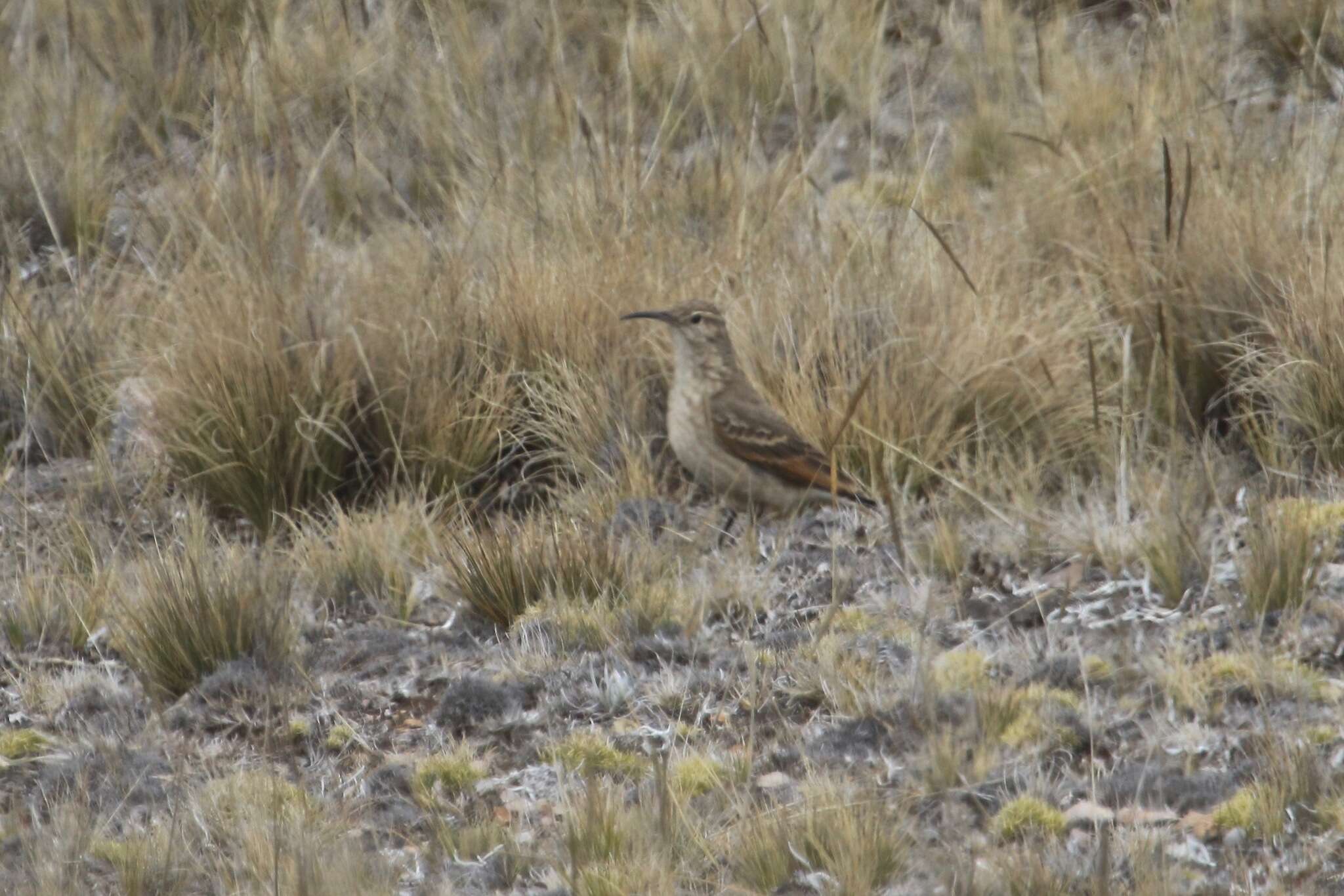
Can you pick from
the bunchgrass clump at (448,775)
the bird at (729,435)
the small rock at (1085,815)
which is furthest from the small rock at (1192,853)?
the bird at (729,435)

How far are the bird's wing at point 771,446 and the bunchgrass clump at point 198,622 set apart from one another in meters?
1.64

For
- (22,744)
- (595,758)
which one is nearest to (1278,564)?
(595,758)

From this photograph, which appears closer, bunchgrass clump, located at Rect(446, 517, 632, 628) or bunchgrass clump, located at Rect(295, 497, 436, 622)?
bunchgrass clump, located at Rect(446, 517, 632, 628)

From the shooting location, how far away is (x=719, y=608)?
502 cm

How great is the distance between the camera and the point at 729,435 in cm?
579

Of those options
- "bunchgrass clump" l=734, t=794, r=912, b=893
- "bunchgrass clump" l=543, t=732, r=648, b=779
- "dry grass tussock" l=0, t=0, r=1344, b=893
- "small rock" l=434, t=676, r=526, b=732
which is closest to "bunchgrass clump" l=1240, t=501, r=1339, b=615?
"dry grass tussock" l=0, t=0, r=1344, b=893

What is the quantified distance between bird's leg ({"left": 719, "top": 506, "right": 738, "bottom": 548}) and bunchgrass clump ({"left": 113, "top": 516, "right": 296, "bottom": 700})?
1.58 metres

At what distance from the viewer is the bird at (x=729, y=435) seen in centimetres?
579

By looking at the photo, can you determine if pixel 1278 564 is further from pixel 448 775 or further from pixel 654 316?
pixel 654 316

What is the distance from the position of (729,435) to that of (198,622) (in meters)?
1.92

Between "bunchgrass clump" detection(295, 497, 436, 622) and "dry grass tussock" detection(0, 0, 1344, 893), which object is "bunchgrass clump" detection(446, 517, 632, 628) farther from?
"bunchgrass clump" detection(295, 497, 436, 622)

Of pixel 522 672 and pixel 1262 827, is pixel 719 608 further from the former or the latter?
pixel 1262 827

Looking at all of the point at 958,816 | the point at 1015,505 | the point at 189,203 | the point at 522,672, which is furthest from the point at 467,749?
the point at 189,203

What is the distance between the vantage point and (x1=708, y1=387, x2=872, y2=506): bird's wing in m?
5.77
